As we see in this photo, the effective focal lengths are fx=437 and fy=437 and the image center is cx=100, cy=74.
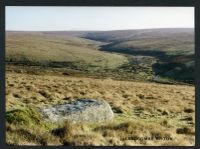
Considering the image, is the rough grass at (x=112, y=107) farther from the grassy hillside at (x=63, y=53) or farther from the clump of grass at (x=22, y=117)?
the grassy hillside at (x=63, y=53)

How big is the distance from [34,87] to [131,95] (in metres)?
2.42

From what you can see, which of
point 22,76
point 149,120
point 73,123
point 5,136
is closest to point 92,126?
point 73,123

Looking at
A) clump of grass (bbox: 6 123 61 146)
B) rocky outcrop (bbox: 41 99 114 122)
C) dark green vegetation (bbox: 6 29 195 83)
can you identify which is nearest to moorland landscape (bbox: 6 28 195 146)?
dark green vegetation (bbox: 6 29 195 83)

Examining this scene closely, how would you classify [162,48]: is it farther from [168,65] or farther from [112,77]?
[112,77]

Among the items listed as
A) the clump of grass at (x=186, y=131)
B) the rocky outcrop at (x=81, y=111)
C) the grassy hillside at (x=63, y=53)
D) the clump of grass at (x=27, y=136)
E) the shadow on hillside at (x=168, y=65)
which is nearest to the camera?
the clump of grass at (x=27, y=136)

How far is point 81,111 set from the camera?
932cm

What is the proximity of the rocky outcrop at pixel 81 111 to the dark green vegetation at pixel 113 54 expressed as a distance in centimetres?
69

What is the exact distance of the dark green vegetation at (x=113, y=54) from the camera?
9766 millimetres

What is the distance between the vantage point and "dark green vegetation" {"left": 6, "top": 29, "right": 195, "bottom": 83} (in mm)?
9766

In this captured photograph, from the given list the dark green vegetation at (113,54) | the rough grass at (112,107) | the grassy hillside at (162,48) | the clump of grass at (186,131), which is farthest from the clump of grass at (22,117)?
the clump of grass at (186,131)

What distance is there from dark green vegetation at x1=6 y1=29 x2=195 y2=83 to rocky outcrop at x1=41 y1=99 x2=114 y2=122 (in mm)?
694

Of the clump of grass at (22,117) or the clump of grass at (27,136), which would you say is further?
the clump of grass at (22,117)

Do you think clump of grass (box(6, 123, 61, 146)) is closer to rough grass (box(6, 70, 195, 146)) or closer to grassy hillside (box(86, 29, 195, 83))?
rough grass (box(6, 70, 195, 146))

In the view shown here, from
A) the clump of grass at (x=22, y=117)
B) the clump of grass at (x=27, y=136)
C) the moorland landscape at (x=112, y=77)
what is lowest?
the clump of grass at (x=27, y=136)
